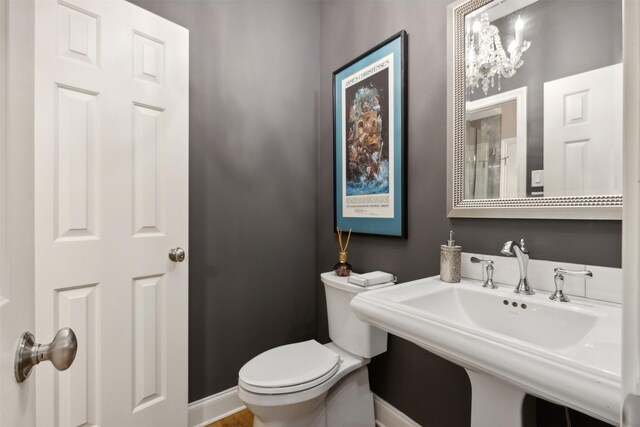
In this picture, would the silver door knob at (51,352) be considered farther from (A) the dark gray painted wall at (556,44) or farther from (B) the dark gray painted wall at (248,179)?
(A) the dark gray painted wall at (556,44)

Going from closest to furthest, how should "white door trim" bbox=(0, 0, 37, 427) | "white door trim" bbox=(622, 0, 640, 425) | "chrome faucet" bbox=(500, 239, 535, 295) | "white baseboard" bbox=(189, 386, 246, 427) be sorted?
1. "white door trim" bbox=(622, 0, 640, 425)
2. "white door trim" bbox=(0, 0, 37, 427)
3. "chrome faucet" bbox=(500, 239, 535, 295)
4. "white baseboard" bbox=(189, 386, 246, 427)

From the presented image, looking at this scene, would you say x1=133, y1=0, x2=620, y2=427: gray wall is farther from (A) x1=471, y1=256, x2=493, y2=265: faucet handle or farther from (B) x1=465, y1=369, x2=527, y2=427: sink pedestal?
(B) x1=465, y1=369, x2=527, y2=427: sink pedestal

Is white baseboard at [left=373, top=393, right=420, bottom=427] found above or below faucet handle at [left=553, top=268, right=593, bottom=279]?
below

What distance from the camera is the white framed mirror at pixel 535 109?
2.99ft

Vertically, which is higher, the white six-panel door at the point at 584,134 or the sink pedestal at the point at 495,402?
the white six-panel door at the point at 584,134

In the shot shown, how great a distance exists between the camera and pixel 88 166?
1.18 meters

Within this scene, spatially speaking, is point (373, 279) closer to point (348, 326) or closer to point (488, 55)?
point (348, 326)

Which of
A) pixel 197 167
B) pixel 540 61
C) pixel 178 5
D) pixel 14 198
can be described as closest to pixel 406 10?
pixel 540 61

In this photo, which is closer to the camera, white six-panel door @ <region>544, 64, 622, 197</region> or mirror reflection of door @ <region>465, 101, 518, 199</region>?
white six-panel door @ <region>544, 64, 622, 197</region>

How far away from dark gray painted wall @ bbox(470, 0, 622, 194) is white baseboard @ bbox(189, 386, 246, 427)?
1.77 meters

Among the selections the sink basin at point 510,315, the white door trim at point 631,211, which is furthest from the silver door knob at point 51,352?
the sink basin at point 510,315

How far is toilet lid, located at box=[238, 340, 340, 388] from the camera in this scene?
47.2 inches

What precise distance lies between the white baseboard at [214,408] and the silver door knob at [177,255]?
2.61 feet

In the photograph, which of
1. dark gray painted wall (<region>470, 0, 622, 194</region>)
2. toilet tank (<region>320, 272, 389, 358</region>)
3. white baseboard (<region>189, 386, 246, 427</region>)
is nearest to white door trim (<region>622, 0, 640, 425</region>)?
dark gray painted wall (<region>470, 0, 622, 194</region>)
